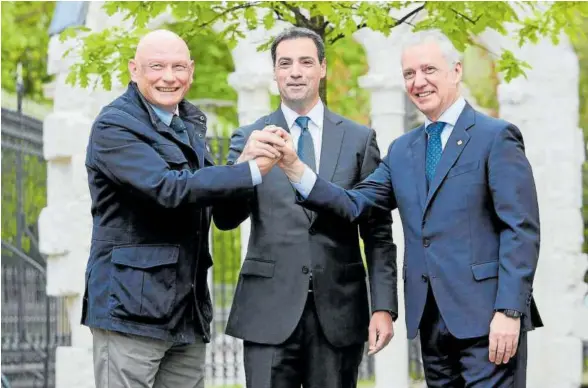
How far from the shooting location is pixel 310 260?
556 centimetres

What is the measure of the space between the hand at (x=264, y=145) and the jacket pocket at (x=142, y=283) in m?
0.52

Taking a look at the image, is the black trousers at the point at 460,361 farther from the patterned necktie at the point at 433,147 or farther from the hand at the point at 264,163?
the hand at the point at 264,163

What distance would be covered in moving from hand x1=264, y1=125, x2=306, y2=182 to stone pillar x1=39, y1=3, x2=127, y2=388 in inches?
226

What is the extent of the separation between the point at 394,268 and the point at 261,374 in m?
0.74

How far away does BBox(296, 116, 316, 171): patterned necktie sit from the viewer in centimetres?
568

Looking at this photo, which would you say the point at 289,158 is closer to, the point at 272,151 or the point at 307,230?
the point at 272,151

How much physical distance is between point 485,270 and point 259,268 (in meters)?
0.96

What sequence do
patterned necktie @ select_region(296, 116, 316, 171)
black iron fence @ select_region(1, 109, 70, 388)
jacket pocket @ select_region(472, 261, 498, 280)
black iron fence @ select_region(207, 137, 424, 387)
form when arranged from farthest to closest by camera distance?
black iron fence @ select_region(1, 109, 70, 388)
black iron fence @ select_region(207, 137, 424, 387)
patterned necktie @ select_region(296, 116, 316, 171)
jacket pocket @ select_region(472, 261, 498, 280)

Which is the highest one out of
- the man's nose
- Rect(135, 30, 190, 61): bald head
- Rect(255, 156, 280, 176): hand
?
Rect(135, 30, 190, 61): bald head

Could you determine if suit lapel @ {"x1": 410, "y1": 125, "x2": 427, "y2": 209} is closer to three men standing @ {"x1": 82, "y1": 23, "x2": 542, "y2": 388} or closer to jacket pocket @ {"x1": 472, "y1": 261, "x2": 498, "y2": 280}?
three men standing @ {"x1": 82, "y1": 23, "x2": 542, "y2": 388}

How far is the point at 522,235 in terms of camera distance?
5133mm

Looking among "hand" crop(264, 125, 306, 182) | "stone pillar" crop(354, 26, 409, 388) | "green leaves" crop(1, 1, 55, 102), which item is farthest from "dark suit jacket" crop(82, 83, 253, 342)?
"green leaves" crop(1, 1, 55, 102)

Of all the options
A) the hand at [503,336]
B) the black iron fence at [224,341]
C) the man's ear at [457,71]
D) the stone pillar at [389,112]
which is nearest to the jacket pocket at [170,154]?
the man's ear at [457,71]

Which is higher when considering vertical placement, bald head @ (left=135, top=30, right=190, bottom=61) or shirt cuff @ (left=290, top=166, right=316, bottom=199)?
bald head @ (left=135, top=30, right=190, bottom=61)
